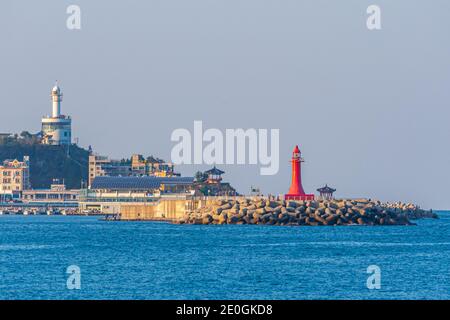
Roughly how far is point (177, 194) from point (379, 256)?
11817 cm

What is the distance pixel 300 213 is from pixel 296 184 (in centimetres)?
941

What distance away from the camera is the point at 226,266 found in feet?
182

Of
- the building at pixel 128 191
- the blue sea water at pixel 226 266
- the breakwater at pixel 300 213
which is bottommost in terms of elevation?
the blue sea water at pixel 226 266

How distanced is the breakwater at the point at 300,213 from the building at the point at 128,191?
6518 cm

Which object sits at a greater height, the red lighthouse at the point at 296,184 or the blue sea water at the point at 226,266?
the red lighthouse at the point at 296,184

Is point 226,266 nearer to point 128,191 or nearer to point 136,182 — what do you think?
point 128,191

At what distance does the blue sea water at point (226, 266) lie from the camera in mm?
43750

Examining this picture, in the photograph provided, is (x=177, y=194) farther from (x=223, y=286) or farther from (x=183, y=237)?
(x=223, y=286)

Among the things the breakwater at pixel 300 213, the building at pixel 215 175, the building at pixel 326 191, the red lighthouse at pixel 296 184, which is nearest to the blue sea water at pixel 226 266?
the breakwater at pixel 300 213

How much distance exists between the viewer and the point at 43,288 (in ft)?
146

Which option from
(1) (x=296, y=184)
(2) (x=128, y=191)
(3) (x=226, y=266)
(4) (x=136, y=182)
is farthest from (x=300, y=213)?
(4) (x=136, y=182)

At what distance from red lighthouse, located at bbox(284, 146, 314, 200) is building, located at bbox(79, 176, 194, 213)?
63.2m

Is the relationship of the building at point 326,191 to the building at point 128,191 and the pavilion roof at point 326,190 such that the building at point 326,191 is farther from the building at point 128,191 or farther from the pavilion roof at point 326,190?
the building at point 128,191
